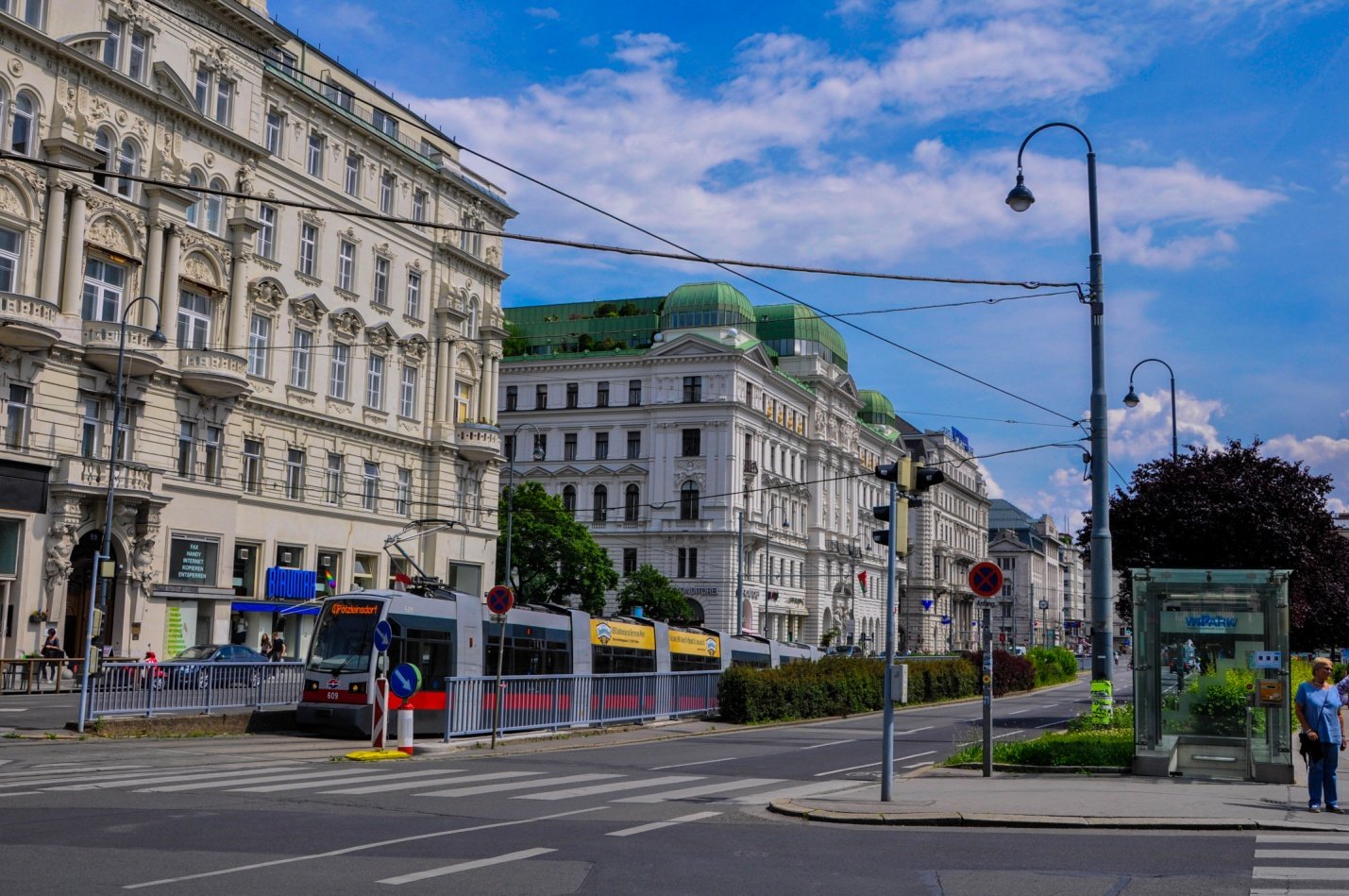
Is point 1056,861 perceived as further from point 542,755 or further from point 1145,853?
point 542,755

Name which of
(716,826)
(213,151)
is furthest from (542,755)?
(213,151)

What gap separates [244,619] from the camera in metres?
44.8

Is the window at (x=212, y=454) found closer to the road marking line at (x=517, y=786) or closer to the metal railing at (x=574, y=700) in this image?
the metal railing at (x=574, y=700)

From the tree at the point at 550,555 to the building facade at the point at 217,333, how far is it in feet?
32.5

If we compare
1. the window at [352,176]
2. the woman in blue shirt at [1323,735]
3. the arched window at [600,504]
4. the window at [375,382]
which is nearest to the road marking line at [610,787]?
the woman in blue shirt at [1323,735]

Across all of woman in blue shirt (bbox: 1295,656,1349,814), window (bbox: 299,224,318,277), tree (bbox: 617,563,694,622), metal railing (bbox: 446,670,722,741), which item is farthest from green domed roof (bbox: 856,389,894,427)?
woman in blue shirt (bbox: 1295,656,1349,814)

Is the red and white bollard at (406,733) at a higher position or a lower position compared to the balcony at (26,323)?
lower

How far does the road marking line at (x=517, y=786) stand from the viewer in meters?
16.0

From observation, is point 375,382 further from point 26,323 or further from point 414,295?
point 26,323

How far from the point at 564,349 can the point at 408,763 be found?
72.0 meters

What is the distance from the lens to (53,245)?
3644cm

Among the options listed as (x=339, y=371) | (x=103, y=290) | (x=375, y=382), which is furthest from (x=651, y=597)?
(x=103, y=290)

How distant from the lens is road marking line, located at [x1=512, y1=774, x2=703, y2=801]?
1590cm

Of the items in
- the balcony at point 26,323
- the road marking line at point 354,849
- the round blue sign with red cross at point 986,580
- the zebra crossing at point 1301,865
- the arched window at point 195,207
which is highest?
the arched window at point 195,207
